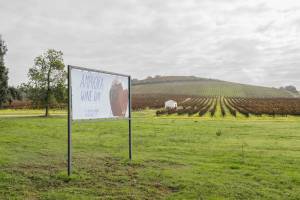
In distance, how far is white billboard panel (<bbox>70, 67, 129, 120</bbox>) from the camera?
766cm

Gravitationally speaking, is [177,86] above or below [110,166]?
above

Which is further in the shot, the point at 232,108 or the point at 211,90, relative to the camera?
the point at 211,90

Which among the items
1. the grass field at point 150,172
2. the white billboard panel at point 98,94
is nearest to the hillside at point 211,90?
the grass field at point 150,172

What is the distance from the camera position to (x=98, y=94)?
8.54 metres

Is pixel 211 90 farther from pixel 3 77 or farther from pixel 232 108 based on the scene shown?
pixel 3 77

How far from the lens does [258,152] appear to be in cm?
1168

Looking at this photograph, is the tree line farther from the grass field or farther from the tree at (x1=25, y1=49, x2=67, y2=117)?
the grass field

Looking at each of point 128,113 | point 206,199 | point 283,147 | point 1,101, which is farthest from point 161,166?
point 1,101

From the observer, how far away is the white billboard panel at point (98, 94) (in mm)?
7660

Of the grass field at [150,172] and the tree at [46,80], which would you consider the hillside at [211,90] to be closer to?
the tree at [46,80]

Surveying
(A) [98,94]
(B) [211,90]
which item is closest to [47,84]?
(A) [98,94]

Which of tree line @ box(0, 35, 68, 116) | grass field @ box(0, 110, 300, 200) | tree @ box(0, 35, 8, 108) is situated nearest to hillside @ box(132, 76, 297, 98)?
tree line @ box(0, 35, 68, 116)

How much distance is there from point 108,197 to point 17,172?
9.13 feet

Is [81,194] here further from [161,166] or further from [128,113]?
[128,113]
